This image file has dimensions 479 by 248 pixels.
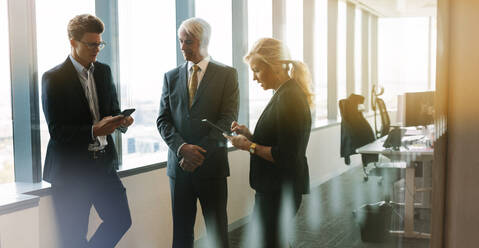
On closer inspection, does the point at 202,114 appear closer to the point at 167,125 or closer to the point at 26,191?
the point at 167,125

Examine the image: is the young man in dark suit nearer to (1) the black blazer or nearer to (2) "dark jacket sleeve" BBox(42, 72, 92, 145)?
(2) "dark jacket sleeve" BBox(42, 72, 92, 145)

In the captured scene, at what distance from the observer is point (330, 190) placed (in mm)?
5238

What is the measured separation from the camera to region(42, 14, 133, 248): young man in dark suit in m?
2.18

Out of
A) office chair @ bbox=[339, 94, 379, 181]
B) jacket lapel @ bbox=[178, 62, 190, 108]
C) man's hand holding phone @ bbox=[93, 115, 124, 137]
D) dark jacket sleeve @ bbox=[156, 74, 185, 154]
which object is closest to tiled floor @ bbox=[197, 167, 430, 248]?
office chair @ bbox=[339, 94, 379, 181]

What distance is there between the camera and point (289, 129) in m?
1.99

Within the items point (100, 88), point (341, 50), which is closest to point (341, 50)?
point (341, 50)

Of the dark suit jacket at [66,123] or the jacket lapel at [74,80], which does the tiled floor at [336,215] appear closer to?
the dark suit jacket at [66,123]

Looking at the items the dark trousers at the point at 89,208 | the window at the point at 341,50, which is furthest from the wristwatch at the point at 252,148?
the window at the point at 341,50

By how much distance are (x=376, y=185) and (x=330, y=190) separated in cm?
124

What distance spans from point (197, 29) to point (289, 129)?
90 cm

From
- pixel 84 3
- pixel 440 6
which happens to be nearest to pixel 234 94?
pixel 84 3

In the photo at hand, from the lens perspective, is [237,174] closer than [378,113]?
No

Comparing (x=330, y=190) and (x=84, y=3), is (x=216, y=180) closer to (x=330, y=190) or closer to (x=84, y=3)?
(x=84, y=3)

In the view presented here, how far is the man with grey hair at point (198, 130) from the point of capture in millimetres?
2623
